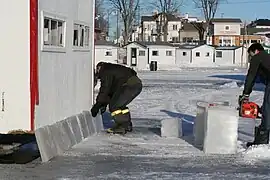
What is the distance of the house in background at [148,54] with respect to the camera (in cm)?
6844

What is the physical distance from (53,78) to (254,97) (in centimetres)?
1481

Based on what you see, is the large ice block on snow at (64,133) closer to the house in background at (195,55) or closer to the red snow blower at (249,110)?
the red snow blower at (249,110)

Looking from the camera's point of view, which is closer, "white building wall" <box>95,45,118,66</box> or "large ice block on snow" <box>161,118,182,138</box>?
"large ice block on snow" <box>161,118,182,138</box>

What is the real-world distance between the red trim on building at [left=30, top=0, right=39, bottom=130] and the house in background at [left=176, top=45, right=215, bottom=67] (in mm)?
65406

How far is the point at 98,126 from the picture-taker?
43.4ft

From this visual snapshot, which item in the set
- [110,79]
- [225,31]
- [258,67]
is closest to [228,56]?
[225,31]

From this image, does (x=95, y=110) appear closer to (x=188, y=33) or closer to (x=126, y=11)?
(x=126, y=11)

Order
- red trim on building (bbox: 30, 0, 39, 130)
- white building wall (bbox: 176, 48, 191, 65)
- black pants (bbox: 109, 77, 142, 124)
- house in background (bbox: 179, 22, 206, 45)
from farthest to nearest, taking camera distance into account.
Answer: house in background (bbox: 179, 22, 206, 45) < white building wall (bbox: 176, 48, 191, 65) < black pants (bbox: 109, 77, 142, 124) < red trim on building (bbox: 30, 0, 39, 130)

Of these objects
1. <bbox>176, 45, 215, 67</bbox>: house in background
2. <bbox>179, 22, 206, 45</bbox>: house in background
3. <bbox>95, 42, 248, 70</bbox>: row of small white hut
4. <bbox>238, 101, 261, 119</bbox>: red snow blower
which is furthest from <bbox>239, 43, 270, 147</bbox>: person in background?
<bbox>179, 22, 206, 45</bbox>: house in background

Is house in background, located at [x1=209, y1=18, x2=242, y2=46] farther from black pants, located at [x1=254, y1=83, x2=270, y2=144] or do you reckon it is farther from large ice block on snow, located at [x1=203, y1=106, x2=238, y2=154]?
large ice block on snow, located at [x1=203, y1=106, x2=238, y2=154]

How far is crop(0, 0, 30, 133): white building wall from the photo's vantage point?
9094 millimetres

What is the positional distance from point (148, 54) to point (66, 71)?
59185 millimetres

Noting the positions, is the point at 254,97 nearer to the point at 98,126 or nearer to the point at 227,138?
the point at 98,126

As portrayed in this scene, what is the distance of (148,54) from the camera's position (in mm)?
70000
